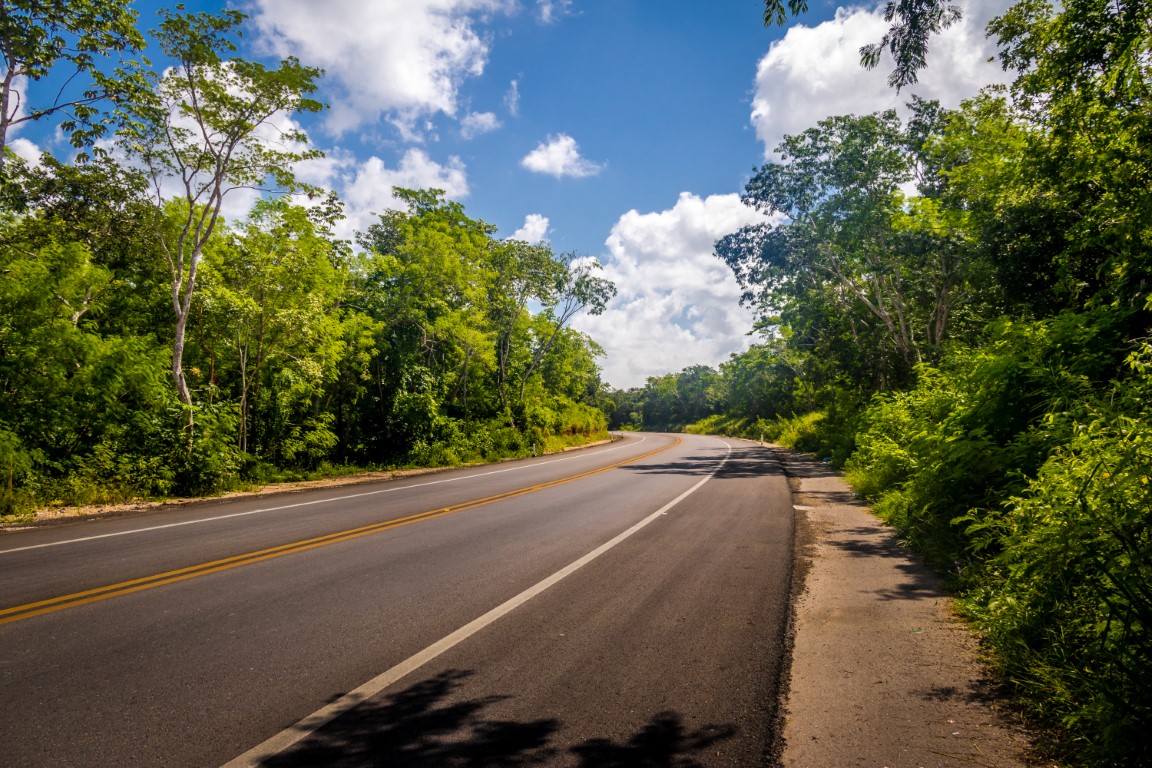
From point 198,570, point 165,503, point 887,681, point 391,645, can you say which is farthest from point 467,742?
point 165,503

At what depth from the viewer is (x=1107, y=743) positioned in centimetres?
247

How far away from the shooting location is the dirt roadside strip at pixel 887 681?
9.05 ft

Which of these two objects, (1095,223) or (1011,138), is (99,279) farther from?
(1011,138)

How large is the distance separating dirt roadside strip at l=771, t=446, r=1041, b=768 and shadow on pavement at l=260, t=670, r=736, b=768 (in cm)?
60

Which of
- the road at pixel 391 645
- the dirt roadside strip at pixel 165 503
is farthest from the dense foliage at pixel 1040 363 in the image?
the dirt roadside strip at pixel 165 503

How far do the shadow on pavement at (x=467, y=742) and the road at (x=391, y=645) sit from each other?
0.01 meters

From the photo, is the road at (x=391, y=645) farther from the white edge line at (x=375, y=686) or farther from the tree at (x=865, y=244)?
the tree at (x=865, y=244)

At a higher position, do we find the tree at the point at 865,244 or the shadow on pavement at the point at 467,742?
the tree at the point at 865,244

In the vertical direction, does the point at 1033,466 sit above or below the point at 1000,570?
above

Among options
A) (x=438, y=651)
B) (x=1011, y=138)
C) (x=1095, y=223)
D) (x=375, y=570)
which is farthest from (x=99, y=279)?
(x=1011, y=138)

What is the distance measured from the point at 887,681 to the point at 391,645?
11.2 feet

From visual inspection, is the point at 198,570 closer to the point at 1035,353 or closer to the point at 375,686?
the point at 375,686

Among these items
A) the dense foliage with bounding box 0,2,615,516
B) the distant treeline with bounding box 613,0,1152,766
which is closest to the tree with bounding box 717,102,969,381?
the distant treeline with bounding box 613,0,1152,766

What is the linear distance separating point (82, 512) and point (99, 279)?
6.39 m
